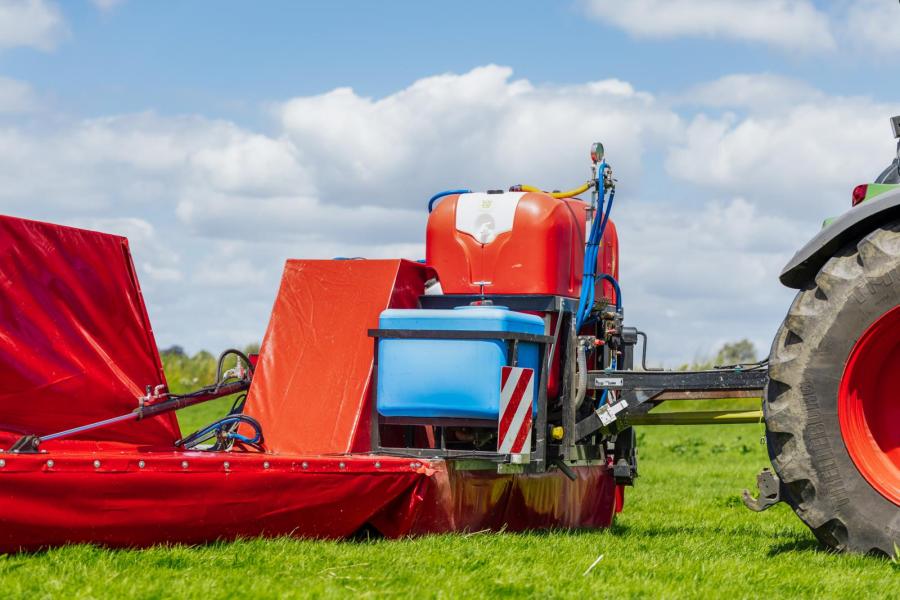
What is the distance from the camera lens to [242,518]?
573cm

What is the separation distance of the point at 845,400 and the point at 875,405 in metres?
0.21

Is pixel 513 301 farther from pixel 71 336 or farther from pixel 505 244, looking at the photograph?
pixel 71 336

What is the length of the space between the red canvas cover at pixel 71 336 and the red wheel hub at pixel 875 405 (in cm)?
387

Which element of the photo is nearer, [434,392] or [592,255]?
[434,392]

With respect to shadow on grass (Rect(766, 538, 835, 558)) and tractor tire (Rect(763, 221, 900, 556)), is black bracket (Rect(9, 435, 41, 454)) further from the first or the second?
shadow on grass (Rect(766, 538, 835, 558))

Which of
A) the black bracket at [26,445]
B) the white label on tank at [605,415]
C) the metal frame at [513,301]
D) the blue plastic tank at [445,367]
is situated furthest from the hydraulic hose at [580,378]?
the black bracket at [26,445]

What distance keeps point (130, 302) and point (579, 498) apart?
3232mm

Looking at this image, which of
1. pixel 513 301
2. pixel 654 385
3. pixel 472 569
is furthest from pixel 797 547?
pixel 513 301

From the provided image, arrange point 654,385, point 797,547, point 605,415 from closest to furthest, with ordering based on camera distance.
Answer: point 797,547, point 654,385, point 605,415

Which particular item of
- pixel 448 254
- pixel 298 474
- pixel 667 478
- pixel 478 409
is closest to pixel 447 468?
pixel 478 409

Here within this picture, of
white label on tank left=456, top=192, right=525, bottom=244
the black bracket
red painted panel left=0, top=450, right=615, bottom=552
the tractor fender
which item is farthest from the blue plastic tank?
the black bracket

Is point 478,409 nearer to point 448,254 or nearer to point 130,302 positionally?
point 448,254

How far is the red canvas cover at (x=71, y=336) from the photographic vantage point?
614cm

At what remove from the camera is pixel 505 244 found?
24.2 feet
